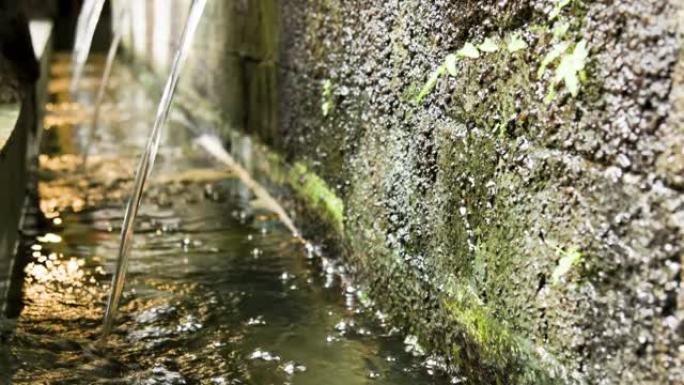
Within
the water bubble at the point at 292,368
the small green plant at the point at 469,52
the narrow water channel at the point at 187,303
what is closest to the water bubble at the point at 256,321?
the narrow water channel at the point at 187,303

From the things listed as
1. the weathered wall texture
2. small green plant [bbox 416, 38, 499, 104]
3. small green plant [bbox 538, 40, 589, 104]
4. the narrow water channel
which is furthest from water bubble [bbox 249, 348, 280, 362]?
small green plant [bbox 538, 40, 589, 104]

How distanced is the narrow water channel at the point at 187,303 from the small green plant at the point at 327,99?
2.69ft

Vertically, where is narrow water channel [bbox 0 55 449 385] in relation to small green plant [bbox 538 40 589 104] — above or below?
below

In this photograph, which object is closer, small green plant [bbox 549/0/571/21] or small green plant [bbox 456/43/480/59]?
small green plant [bbox 549/0/571/21]

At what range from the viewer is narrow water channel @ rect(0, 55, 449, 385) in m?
3.04

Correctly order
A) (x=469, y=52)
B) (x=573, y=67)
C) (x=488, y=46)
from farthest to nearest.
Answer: (x=469, y=52) < (x=488, y=46) < (x=573, y=67)

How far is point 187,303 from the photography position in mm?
3795

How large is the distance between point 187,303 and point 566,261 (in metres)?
2.08

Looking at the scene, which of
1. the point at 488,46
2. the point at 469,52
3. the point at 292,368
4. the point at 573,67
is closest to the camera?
the point at 573,67

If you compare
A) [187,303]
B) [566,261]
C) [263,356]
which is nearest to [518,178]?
[566,261]

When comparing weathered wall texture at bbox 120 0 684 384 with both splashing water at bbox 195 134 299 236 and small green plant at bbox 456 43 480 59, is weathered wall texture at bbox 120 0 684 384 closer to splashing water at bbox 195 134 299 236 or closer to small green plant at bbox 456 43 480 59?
small green plant at bbox 456 43 480 59

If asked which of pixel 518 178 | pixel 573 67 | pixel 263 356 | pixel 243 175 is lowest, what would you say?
pixel 263 356

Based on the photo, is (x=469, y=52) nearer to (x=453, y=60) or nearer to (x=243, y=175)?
(x=453, y=60)

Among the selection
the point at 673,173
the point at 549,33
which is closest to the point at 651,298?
the point at 673,173
